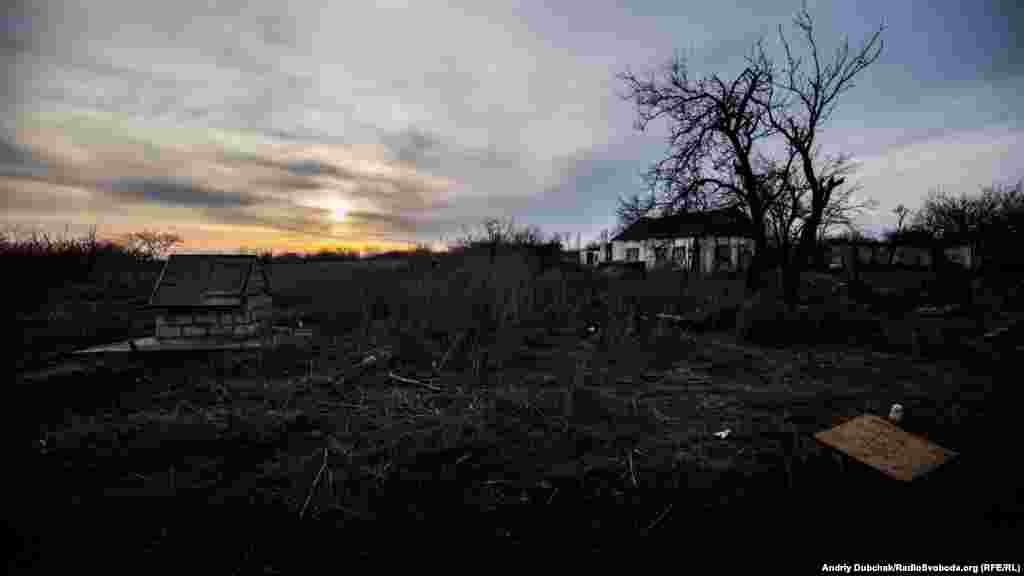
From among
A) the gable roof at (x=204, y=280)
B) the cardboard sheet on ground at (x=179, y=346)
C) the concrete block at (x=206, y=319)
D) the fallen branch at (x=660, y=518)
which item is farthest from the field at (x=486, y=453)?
the gable roof at (x=204, y=280)

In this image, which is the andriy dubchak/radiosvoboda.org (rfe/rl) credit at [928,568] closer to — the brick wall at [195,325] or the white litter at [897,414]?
the white litter at [897,414]

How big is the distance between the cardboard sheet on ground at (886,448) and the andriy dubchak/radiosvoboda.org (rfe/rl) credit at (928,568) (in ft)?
1.57

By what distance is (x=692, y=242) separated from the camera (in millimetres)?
26625

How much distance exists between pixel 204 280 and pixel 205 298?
0.34m

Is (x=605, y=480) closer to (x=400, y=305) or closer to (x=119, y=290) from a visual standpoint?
(x=400, y=305)

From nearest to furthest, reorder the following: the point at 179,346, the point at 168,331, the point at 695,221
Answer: the point at 179,346, the point at 168,331, the point at 695,221

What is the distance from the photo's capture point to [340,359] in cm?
532

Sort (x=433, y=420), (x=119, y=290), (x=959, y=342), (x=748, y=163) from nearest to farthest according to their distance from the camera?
(x=433, y=420) < (x=959, y=342) < (x=119, y=290) < (x=748, y=163)

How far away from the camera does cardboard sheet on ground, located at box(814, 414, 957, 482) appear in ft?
7.38

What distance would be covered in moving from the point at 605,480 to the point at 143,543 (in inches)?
96.6

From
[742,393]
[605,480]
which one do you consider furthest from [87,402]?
[742,393]

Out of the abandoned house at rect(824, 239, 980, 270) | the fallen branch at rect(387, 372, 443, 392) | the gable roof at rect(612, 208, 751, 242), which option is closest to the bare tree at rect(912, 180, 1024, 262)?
the abandoned house at rect(824, 239, 980, 270)

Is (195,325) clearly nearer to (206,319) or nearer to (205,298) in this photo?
(206,319)

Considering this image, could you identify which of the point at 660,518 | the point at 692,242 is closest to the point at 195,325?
the point at 660,518
